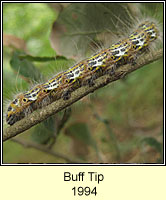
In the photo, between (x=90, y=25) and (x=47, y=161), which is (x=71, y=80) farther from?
(x=47, y=161)

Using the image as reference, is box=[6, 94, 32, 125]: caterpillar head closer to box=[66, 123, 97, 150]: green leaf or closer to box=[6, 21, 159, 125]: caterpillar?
box=[6, 21, 159, 125]: caterpillar

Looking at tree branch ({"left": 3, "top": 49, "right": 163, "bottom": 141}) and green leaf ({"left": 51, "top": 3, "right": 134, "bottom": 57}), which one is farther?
green leaf ({"left": 51, "top": 3, "right": 134, "bottom": 57})

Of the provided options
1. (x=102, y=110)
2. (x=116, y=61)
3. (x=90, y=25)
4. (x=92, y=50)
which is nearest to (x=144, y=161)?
(x=116, y=61)

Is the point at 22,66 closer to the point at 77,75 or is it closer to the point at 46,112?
the point at 77,75

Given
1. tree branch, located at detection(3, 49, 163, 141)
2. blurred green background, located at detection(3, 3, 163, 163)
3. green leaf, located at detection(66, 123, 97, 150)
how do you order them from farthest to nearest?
green leaf, located at detection(66, 123, 97, 150) → blurred green background, located at detection(3, 3, 163, 163) → tree branch, located at detection(3, 49, 163, 141)

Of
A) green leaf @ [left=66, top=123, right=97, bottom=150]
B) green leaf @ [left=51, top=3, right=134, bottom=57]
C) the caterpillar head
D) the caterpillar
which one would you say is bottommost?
green leaf @ [left=66, top=123, right=97, bottom=150]

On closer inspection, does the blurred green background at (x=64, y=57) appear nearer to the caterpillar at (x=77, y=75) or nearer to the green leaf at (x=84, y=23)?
the green leaf at (x=84, y=23)

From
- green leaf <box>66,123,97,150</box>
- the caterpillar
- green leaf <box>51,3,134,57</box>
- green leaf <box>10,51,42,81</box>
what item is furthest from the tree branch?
green leaf <box>66,123,97,150</box>
